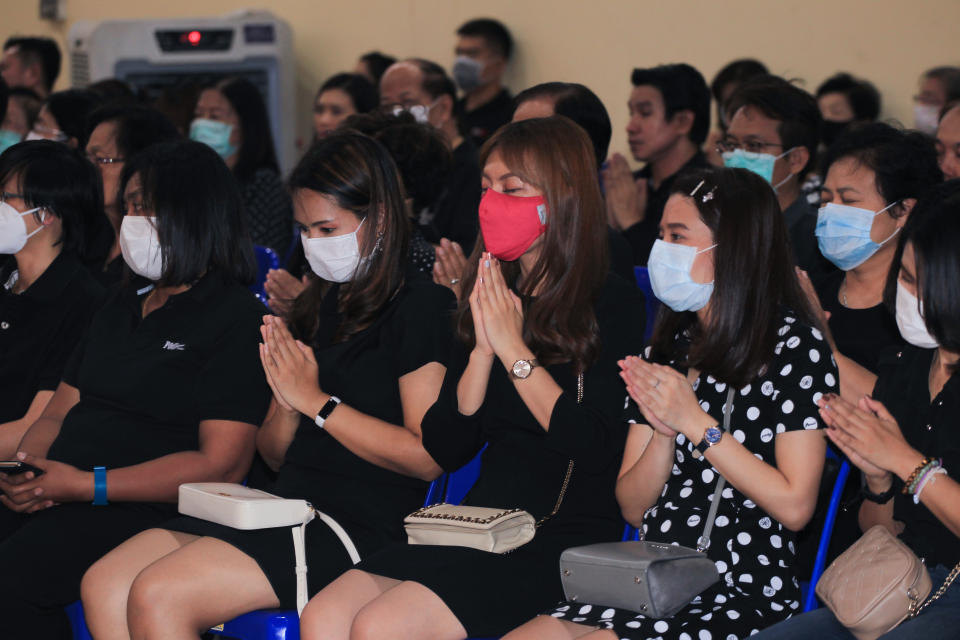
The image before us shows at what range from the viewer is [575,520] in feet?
8.47

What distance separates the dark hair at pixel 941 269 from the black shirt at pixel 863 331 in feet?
2.19

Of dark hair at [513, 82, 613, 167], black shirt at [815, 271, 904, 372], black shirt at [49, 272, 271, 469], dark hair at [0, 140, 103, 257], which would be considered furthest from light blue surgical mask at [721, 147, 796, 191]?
dark hair at [0, 140, 103, 257]

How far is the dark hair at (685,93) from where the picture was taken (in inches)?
191

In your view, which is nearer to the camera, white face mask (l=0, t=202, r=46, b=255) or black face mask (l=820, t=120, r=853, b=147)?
white face mask (l=0, t=202, r=46, b=255)

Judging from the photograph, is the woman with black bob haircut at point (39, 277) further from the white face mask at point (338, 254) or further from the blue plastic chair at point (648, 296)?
the blue plastic chair at point (648, 296)

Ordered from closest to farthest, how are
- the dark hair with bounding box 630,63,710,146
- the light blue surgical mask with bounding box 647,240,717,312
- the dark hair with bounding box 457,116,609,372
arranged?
the light blue surgical mask with bounding box 647,240,717,312 < the dark hair with bounding box 457,116,609,372 < the dark hair with bounding box 630,63,710,146

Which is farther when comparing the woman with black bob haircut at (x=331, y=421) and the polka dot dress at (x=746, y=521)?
the woman with black bob haircut at (x=331, y=421)

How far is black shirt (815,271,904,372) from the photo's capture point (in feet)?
9.86

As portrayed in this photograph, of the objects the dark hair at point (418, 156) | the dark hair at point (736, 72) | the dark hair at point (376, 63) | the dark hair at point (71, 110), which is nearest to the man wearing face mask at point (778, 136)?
the dark hair at point (418, 156)

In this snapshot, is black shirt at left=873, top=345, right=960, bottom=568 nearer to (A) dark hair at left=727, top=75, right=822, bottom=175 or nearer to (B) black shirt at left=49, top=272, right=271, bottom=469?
(B) black shirt at left=49, top=272, right=271, bottom=469

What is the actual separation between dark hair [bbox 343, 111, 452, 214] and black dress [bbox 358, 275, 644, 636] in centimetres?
114

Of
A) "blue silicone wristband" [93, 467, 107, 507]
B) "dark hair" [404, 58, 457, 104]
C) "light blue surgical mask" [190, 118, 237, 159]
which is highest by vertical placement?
"dark hair" [404, 58, 457, 104]

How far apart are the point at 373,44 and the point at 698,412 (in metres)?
Result: 5.70

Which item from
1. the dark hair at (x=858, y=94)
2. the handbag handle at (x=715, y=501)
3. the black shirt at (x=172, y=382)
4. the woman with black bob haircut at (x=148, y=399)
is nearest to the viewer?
the handbag handle at (x=715, y=501)
